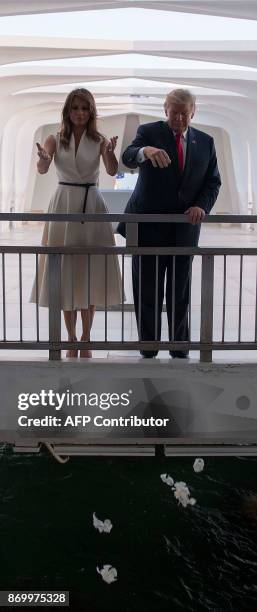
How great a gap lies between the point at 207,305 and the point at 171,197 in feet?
3.04

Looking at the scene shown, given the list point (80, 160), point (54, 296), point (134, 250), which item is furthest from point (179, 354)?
point (80, 160)

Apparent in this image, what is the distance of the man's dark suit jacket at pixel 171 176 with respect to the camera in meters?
6.13

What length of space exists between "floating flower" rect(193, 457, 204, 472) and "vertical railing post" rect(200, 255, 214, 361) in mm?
2703

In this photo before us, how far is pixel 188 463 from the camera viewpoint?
28.8 ft

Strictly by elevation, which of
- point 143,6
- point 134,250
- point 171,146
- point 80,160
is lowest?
point 134,250

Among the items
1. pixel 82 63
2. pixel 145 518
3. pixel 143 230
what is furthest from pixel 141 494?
pixel 82 63

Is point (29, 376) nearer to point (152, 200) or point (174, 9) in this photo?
point (152, 200)

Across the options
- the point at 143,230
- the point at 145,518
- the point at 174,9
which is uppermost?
the point at 174,9

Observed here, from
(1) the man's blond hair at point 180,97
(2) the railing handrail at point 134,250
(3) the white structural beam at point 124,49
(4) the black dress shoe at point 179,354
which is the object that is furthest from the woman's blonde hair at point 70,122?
(3) the white structural beam at point 124,49

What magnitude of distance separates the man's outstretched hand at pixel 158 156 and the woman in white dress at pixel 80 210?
361mm

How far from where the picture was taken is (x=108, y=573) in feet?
24.8

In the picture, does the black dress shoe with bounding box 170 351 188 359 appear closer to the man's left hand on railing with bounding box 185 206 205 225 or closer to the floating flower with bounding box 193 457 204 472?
the man's left hand on railing with bounding box 185 206 205 225

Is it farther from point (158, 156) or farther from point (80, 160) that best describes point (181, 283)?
point (80, 160)

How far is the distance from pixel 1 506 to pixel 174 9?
38.7ft
